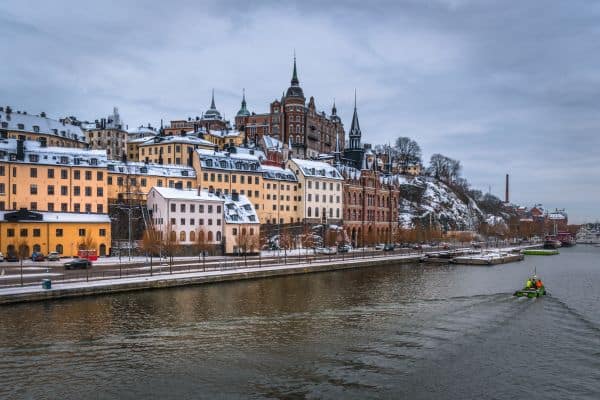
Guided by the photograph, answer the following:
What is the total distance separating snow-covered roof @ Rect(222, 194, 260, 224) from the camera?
7838cm

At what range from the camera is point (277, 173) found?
3868 inches

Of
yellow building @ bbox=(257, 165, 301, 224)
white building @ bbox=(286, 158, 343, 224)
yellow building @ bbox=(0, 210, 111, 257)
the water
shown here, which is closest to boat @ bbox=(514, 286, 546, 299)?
the water

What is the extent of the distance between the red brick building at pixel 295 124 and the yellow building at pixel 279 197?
38.1 m

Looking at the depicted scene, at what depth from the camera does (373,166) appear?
388 feet

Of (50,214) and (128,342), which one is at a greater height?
(50,214)

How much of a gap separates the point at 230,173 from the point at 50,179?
1147 inches

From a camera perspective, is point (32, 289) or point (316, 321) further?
point (32, 289)

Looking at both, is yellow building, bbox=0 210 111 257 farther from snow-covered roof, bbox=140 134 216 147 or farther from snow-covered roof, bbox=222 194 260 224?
snow-covered roof, bbox=140 134 216 147

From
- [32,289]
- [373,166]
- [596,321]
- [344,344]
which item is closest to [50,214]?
[32,289]

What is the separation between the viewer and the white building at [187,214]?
2842 inches

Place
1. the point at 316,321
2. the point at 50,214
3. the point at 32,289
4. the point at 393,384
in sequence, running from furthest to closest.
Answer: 1. the point at 50,214
2. the point at 32,289
3. the point at 316,321
4. the point at 393,384

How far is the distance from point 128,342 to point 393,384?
615 inches

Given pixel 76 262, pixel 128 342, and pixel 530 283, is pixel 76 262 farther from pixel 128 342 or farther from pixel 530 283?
pixel 530 283

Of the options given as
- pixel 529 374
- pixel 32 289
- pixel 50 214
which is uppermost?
pixel 50 214
